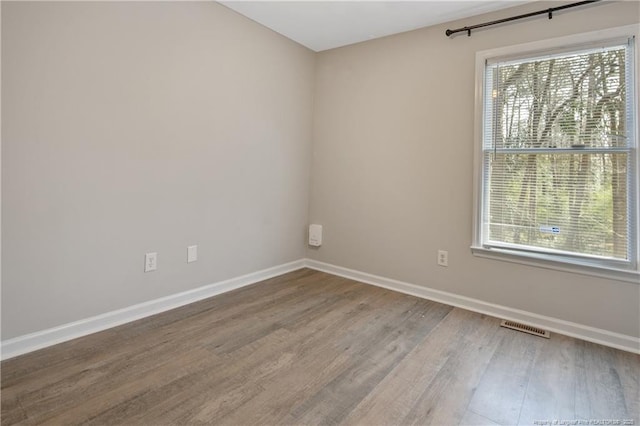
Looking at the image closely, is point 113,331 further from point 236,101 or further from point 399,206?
point 399,206

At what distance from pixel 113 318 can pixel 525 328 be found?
2.89m

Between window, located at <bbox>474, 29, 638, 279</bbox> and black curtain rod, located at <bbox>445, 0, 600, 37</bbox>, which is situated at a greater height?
black curtain rod, located at <bbox>445, 0, 600, 37</bbox>

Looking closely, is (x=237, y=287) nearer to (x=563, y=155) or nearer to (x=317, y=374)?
(x=317, y=374)

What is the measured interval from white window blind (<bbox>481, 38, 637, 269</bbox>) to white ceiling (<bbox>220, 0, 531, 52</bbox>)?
0.55 m

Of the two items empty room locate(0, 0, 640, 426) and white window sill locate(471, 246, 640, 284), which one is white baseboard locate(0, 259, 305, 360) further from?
white window sill locate(471, 246, 640, 284)

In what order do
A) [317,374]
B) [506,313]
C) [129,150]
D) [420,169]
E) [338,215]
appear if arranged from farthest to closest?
[338,215] < [420,169] < [506,313] < [129,150] < [317,374]

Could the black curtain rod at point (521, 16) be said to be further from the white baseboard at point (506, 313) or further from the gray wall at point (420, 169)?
the white baseboard at point (506, 313)

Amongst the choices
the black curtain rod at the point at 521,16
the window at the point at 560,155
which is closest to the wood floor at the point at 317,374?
the window at the point at 560,155

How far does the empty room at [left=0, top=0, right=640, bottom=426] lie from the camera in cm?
168

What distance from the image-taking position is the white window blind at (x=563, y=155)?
217cm

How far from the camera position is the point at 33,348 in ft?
6.20

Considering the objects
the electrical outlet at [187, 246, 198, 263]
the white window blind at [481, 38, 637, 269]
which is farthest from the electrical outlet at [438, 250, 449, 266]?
the electrical outlet at [187, 246, 198, 263]

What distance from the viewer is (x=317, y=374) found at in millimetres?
1756

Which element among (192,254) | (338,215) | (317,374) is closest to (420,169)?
(338,215)
